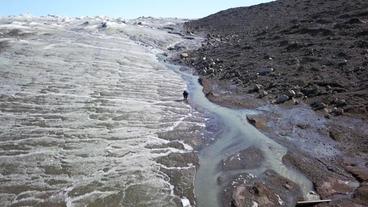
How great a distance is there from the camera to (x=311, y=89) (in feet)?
92.1

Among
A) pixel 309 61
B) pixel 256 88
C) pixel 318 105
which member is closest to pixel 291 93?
pixel 318 105

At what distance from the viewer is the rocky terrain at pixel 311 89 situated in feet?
56.7

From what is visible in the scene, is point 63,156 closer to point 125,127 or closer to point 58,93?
point 125,127

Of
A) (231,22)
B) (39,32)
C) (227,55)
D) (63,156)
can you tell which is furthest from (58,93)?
(231,22)

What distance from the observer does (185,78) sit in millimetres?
37938

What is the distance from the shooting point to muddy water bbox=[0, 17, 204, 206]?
15.1 m

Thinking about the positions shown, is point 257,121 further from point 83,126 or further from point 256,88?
point 83,126

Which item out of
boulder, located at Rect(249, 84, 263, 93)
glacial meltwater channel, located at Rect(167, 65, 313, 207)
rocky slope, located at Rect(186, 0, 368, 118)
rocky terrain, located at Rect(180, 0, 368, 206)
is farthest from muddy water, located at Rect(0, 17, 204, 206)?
rocky slope, located at Rect(186, 0, 368, 118)

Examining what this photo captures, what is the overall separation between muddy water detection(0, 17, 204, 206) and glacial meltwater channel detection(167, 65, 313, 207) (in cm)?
143

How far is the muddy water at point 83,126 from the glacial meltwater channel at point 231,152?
143cm

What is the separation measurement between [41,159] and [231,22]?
68159mm

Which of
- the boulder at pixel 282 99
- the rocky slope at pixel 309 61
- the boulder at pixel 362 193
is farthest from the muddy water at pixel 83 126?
the boulder at pixel 362 193

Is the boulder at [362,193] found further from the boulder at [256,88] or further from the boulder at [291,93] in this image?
the boulder at [256,88]

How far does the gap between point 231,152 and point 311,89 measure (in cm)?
1074
